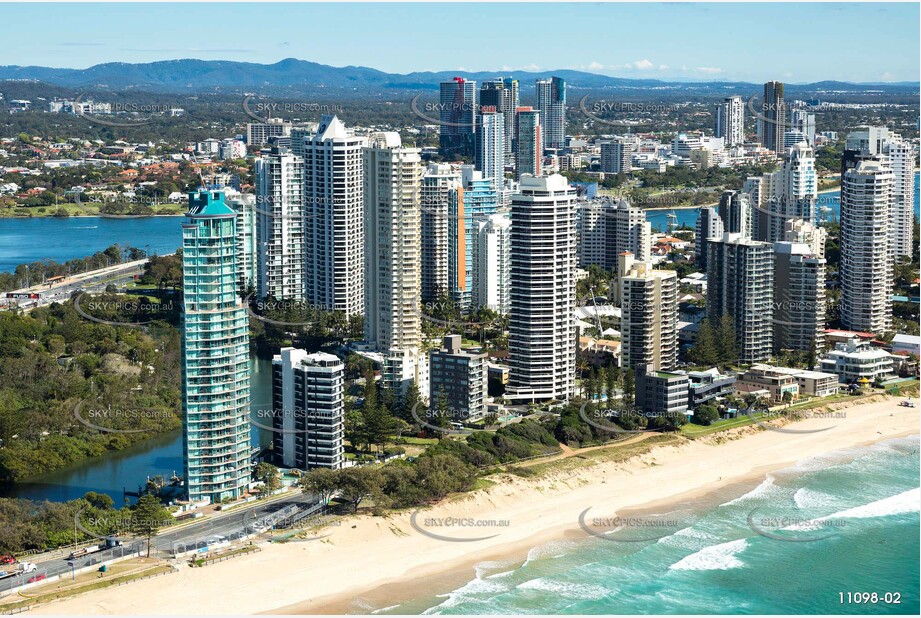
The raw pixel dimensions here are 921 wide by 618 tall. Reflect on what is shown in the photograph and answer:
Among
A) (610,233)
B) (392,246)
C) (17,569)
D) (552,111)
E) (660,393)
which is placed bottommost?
(17,569)

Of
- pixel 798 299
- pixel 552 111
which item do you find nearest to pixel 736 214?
pixel 798 299

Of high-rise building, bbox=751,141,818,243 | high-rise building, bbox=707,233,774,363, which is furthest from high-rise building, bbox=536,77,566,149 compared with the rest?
high-rise building, bbox=707,233,774,363

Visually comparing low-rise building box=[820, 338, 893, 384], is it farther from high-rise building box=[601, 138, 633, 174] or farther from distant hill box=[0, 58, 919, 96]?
distant hill box=[0, 58, 919, 96]

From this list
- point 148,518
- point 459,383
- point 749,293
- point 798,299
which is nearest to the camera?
point 148,518

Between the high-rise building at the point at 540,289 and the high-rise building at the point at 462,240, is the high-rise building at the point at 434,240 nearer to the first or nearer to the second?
the high-rise building at the point at 462,240

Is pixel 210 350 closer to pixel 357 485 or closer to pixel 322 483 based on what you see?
pixel 322 483

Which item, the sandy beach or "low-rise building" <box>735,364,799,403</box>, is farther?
"low-rise building" <box>735,364,799,403</box>
